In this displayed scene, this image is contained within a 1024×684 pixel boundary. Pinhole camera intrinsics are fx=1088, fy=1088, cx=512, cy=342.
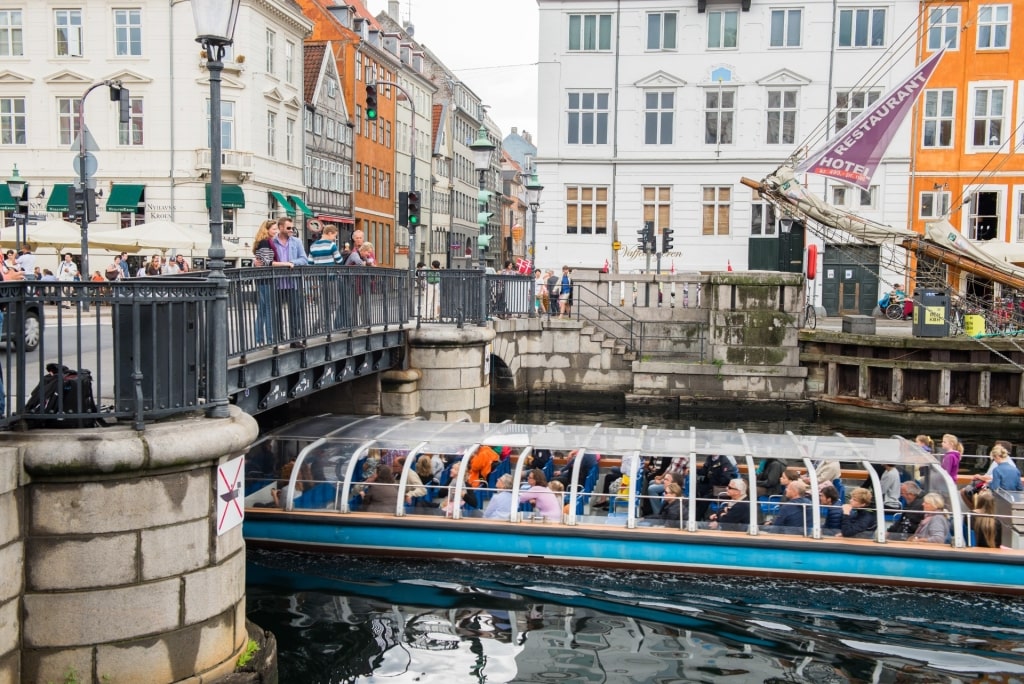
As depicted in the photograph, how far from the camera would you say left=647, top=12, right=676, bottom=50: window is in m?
38.1

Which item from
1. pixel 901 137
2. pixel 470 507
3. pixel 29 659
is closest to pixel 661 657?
pixel 470 507

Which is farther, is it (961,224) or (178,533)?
(961,224)

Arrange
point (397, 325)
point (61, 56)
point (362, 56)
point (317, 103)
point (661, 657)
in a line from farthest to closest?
point (362, 56) < point (317, 103) < point (61, 56) < point (397, 325) < point (661, 657)

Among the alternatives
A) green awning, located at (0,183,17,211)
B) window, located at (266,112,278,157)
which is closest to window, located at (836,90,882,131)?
window, located at (266,112,278,157)

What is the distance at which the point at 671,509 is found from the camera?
14641mm

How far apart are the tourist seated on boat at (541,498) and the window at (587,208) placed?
24.5 metres

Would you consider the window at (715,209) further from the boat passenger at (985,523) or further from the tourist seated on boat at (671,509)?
the tourist seated on boat at (671,509)

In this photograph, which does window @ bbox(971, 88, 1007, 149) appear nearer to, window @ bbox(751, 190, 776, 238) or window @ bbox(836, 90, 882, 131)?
window @ bbox(836, 90, 882, 131)

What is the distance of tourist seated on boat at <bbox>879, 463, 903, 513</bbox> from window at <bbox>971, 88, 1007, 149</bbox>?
29.0 m

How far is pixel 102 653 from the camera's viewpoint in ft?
27.4

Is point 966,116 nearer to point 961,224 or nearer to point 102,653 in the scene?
point 961,224

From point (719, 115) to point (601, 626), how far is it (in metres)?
28.1

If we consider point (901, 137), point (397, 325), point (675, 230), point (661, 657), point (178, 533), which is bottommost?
point (661, 657)

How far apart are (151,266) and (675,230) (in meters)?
19.0
